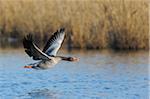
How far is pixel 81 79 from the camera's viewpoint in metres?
16.3

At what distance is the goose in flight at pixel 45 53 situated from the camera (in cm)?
1386

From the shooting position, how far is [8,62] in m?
20.0

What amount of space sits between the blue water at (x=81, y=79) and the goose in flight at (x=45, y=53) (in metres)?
0.57

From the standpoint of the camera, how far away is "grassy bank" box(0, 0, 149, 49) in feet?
79.6

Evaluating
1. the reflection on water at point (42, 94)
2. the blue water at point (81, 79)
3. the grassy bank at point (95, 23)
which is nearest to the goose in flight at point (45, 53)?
the blue water at point (81, 79)

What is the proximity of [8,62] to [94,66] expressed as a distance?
295 centimetres

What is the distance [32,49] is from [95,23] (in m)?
11.0

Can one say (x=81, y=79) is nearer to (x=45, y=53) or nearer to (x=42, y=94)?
(x=45, y=53)

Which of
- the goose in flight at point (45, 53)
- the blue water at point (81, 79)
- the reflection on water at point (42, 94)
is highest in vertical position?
the goose in flight at point (45, 53)

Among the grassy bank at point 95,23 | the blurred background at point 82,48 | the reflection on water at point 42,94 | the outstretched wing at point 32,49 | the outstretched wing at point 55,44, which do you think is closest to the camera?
the reflection on water at point 42,94

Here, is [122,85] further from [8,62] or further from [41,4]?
[41,4]

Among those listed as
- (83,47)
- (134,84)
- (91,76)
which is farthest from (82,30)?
(134,84)

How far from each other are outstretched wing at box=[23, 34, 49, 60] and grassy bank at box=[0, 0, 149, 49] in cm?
1011

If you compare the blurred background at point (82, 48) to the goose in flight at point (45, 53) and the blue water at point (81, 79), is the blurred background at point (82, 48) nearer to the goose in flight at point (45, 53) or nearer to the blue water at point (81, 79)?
the blue water at point (81, 79)
